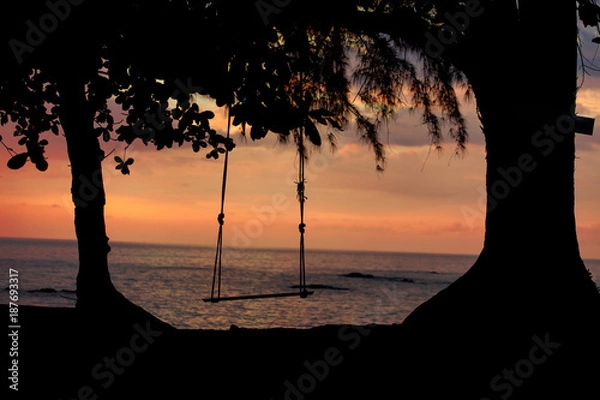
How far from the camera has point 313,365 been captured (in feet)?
12.9

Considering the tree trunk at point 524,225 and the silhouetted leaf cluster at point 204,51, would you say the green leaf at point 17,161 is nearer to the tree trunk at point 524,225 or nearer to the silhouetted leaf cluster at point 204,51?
the silhouetted leaf cluster at point 204,51

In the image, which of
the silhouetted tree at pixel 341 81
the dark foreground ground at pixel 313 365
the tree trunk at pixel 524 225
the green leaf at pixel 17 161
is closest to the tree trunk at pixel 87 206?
the silhouetted tree at pixel 341 81

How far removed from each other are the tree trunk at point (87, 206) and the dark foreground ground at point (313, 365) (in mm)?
963

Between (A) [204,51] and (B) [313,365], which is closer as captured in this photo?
(A) [204,51]

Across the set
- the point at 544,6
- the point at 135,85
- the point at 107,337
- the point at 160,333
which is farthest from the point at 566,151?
the point at 107,337

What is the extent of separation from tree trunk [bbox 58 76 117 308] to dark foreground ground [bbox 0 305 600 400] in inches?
37.9

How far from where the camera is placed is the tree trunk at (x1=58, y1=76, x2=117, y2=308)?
211 inches

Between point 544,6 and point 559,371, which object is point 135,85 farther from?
point 559,371

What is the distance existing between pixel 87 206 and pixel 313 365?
100 inches

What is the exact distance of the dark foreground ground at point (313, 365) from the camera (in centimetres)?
367

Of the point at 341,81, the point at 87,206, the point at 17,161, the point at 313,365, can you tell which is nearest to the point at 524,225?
the point at 313,365

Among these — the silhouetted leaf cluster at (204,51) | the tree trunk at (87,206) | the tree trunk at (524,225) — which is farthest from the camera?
the tree trunk at (87,206)

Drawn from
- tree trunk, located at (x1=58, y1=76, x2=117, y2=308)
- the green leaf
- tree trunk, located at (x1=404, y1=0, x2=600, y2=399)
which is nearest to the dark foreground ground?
tree trunk, located at (x1=404, y1=0, x2=600, y2=399)

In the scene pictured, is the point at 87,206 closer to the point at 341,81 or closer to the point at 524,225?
the point at 341,81
